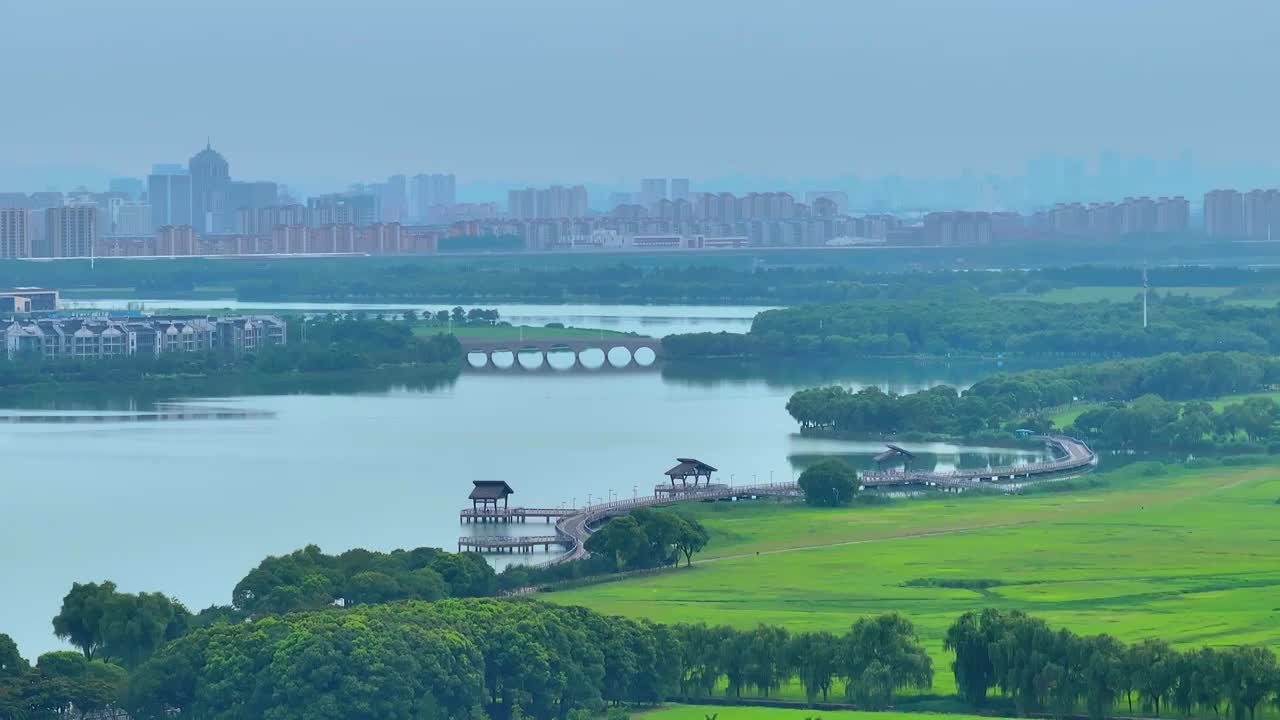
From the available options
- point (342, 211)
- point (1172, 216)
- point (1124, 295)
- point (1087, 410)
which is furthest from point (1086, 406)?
point (342, 211)

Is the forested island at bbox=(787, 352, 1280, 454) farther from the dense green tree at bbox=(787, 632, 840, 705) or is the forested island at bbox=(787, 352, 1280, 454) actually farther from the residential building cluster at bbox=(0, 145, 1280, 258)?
the residential building cluster at bbox=(0, 145, 1280, 258)

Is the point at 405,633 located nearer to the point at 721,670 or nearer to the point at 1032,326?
the point at 721,670

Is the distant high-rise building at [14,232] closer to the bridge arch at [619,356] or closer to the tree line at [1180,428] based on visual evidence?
the bridge arch at [619,356]

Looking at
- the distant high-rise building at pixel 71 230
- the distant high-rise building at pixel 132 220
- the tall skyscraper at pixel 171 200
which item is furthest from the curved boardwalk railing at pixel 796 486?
the tall skyscraper at pixel 171 200

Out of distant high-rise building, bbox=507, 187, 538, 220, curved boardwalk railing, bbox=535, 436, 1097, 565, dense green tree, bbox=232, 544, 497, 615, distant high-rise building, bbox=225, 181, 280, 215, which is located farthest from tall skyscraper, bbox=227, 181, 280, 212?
dense green tree, bbox=232, 544, 497, 615

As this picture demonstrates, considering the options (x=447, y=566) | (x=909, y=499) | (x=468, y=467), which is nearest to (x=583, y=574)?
(x=447, y=566)

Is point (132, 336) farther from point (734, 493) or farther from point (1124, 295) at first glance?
point (1124, 295)
